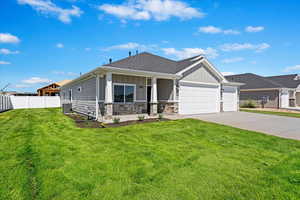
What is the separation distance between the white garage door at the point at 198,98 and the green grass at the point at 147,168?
21.9 feet

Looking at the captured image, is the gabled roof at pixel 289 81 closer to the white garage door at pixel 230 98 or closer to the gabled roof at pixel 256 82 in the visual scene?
the gabled roof at pixel 256 82

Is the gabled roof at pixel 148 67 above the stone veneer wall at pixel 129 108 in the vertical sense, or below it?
above

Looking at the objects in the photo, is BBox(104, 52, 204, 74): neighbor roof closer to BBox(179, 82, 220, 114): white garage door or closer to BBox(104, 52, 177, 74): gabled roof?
BBox(104, 52, 177, 74): gabled roof

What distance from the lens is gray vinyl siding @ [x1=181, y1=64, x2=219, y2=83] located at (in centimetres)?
1236

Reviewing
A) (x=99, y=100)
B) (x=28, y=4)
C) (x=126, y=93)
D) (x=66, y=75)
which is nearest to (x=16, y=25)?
(x=28, y=4)

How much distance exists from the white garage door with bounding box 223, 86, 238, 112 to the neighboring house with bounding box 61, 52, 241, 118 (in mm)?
101

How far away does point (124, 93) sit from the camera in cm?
1035

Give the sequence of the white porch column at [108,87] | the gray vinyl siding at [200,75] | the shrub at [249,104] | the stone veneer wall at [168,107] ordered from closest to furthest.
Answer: the white porch column at [108,87] → the stone veneer wall at [168,107] → the gray vinyl siding at [200,75] → the shrub at [249,104]

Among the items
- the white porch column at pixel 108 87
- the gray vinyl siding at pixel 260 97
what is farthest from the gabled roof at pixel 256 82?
the white porch column at pixel 108 87

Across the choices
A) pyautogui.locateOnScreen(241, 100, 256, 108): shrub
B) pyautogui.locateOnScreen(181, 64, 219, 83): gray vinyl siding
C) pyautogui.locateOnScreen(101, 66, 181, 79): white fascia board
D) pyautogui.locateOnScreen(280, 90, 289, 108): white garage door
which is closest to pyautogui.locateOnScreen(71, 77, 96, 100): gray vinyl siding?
pyautogui.locateOnScreen(101, 66, 181, 79): white fascia board

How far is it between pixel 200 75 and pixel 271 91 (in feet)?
55.8

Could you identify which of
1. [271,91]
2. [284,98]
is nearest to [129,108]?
[271,91]

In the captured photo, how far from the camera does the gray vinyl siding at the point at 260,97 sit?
22.3 metres

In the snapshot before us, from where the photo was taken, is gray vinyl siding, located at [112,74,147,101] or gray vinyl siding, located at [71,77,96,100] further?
gray vinyl siding, located at [71,77,96,100]
